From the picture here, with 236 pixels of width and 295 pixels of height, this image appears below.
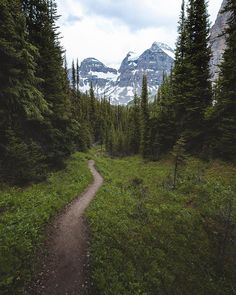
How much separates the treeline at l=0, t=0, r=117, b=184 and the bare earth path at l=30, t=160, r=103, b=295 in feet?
15.8

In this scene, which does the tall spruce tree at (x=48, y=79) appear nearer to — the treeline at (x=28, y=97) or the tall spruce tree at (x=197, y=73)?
the treeline at (x=28, y=97)

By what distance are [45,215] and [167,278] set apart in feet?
21.2

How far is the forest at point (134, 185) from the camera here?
27.7 feet

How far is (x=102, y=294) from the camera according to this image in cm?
673

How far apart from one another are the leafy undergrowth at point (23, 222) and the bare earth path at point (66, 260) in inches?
23.2

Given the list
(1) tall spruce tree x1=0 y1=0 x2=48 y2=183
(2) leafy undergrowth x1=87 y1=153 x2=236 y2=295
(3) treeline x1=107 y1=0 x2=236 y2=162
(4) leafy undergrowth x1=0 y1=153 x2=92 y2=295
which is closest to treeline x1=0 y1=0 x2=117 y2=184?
(1) tall spruce tree x1=0 y1=0 x2=48 y2=183

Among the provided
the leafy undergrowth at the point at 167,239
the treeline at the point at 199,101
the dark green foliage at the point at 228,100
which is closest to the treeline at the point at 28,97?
the leafy undergrowth at the point at 167,239

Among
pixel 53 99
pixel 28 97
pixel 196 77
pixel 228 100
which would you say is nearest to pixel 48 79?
pixel 53 99

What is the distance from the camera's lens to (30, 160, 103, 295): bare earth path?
6.82 meters

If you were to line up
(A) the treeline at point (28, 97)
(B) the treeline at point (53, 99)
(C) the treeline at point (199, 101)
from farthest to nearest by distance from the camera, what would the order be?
(C) the treeline at point (199, 101) < (B) the treeline at point (53, 99) < (A) the treeline at point (28, 97)

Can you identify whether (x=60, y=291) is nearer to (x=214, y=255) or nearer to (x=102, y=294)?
(x=102, y=294)

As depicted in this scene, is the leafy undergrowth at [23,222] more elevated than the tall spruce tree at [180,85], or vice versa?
the tall spruce tree at [180,85]

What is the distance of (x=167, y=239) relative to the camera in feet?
35.7

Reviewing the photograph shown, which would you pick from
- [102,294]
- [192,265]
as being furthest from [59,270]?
[192,265]
